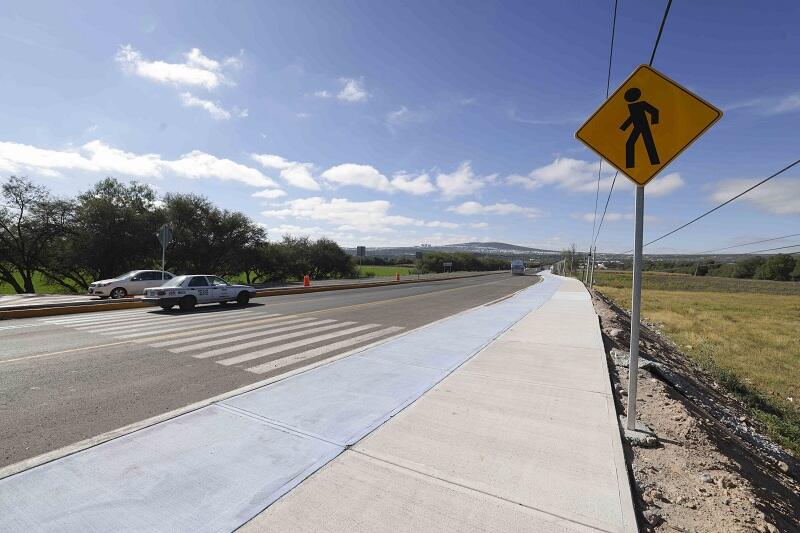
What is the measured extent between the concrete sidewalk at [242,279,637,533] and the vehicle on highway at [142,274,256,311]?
1215cm

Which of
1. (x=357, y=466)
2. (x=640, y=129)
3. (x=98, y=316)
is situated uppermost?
(x=640, y=129)

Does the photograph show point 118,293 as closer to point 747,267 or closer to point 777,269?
point 777,269

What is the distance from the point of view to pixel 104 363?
21.2 ft

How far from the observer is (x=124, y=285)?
17578 mm

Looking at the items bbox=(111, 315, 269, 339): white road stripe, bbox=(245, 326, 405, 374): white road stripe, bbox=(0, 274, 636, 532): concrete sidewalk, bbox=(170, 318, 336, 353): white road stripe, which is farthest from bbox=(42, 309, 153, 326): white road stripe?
bbox=(0, 274, 636, 532): concrete sidewalk

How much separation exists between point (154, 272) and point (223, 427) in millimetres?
18848

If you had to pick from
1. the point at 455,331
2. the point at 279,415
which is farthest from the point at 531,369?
the point at 279,415

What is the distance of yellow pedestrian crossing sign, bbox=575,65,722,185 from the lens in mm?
3568

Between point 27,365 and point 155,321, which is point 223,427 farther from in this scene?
point 155,321

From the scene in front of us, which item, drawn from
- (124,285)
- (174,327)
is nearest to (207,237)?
(124,285)

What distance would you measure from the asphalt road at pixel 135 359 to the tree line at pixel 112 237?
804 inches

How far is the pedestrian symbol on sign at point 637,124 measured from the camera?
3727 mm

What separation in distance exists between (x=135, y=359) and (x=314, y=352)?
3.19 meters

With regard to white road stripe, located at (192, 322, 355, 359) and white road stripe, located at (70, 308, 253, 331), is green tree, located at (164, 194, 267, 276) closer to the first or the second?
white road stripe, located at (70, 308, 253, 331)
